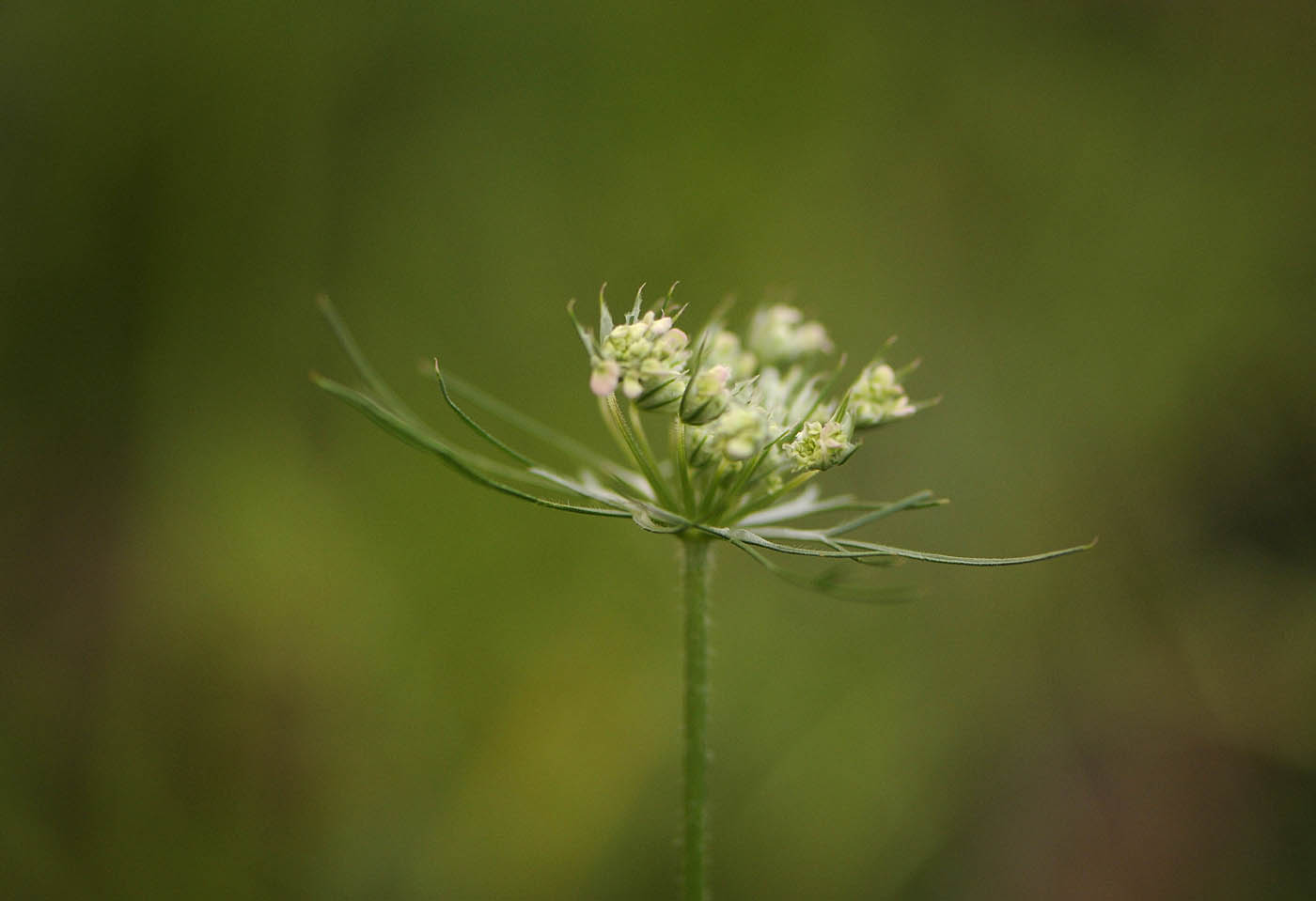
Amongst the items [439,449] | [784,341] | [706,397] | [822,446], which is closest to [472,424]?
[439,449]

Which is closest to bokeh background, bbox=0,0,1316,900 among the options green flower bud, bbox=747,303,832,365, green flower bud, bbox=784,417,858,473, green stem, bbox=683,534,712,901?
green stem, bbox=683,534,712,901

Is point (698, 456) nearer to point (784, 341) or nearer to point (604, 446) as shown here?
point (784, 341)

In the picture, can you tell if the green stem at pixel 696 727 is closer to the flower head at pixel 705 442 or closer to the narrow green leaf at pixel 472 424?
the flower head at pixel 705 442

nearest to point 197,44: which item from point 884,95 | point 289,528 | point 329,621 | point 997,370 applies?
point 289,528

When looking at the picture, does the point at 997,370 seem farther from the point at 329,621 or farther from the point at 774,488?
the point at 329,621

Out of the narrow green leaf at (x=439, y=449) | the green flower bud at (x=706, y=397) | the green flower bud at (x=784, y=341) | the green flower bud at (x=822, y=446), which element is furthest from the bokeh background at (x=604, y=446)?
the green flower bud at (x=706, y=397)

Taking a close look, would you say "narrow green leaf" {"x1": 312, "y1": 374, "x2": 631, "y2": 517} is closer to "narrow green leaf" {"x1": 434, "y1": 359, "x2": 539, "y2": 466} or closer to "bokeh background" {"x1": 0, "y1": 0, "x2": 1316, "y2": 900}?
"narrow green leaf" {"x1": 434, "y1": 359, "x2": 539, "y2": 466}

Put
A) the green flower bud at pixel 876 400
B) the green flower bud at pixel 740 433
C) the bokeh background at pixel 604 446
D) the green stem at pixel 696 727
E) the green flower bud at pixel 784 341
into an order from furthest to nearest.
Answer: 1. the bokeh background at pixel 604 446
2. the green flower bud at pixel 784 341
3. the green flower bud at pixel 876 400
4. the green stem at pixel 696 727
5. the green flower bud at pixel 740 433
